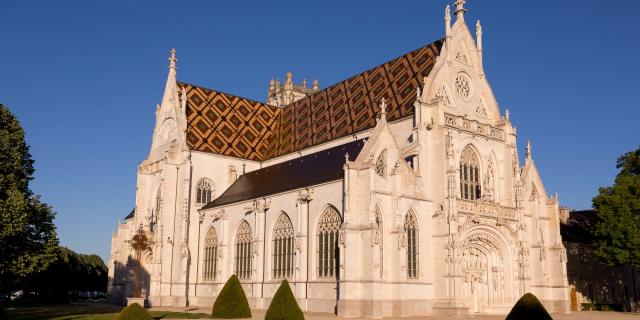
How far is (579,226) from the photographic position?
175 ft

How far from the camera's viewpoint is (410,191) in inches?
1300

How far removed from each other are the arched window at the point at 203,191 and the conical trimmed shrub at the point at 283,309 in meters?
22.1

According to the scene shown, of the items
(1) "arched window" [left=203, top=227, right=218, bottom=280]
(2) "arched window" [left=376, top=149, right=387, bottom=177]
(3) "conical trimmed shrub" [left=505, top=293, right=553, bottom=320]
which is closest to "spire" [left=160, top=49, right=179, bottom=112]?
(1) "arched window" [left=203, top=227, right=218, bottom=280]

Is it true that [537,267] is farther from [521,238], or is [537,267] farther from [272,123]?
[272,123]

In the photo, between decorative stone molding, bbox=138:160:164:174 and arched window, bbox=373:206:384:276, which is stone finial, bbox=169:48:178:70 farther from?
arched window, bbox=373:206:384:276

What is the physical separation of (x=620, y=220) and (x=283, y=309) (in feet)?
84.6

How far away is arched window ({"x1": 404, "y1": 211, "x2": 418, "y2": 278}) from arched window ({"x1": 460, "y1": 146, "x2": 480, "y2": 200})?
4.18 m

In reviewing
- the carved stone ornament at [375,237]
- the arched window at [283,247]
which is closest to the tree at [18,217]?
the arched window at [283,247]

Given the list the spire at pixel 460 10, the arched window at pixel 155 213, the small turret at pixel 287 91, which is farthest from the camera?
the small turret at pixel 287 91

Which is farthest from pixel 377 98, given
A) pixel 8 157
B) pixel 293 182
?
pixel 8 157

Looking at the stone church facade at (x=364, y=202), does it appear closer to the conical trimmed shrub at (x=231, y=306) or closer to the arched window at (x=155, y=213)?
the arched window at (x=155, y=213)

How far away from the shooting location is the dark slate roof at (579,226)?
49.6 meters

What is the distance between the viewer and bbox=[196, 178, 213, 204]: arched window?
44688 mm

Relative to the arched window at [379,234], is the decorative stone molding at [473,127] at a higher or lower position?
higher
